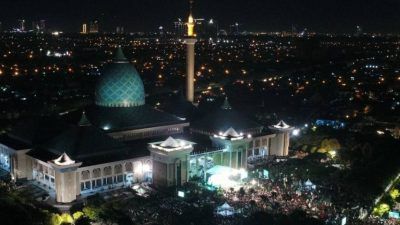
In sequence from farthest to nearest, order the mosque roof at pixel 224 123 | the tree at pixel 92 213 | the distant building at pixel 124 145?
1. the mosque roof at pixel 224 123
2. the distant building at pixel 124 145
3. the tree at pixel 92 213

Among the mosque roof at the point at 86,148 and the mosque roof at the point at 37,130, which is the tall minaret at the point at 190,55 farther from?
the mosque roof at the point at 86,148

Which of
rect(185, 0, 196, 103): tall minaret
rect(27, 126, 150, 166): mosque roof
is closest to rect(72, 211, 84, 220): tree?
rect(27, 126, 150, 166): mosque roof

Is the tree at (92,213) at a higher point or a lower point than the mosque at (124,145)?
lower

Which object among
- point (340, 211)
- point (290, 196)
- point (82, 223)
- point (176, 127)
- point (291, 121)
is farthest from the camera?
point (291, 121)

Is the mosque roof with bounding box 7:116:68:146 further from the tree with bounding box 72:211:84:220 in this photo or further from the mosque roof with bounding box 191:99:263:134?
the mosque roof with bounding box 191:99:263:134

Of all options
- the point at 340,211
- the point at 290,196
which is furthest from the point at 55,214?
the point at 340,211

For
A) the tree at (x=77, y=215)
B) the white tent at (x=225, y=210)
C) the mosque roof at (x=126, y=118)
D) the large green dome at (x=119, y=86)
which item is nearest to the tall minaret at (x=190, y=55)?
the mosque roof at (x=126, y=118)

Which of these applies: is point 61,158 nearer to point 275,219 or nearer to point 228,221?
point 228,221
